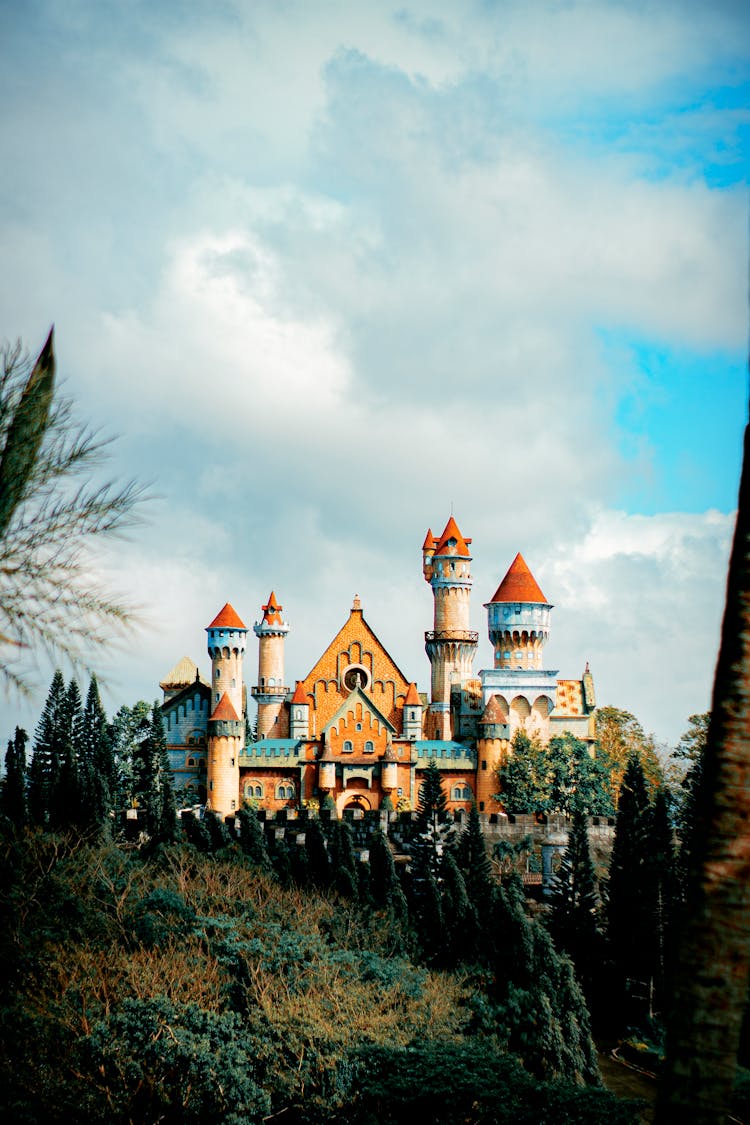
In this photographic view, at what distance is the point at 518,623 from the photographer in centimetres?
7125

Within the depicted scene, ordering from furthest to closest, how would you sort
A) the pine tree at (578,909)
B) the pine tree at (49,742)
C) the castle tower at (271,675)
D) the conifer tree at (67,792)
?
1. the castle tower at (271,675)
2. the pine tree at (49,742)
3. the conifer tree at (67,792)
4. the pine tree at (578,909)

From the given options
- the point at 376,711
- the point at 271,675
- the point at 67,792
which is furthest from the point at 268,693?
the point at 67,792

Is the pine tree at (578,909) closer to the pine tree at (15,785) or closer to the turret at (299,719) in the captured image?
the pine tree at (15,785)

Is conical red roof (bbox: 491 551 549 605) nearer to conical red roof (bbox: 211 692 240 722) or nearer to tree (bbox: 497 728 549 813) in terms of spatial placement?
tree (bbox: 497 728 549 813)

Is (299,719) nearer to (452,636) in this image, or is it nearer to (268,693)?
(268,693)

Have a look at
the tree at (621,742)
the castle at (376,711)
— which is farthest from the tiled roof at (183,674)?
the tree at (621,742)

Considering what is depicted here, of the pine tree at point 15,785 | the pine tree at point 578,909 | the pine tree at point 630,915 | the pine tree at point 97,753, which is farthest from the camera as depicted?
the pine tree at point 97,753

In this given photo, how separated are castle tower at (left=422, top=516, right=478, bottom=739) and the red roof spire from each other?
9061 millimetres

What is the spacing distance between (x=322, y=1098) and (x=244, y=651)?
49209 mm

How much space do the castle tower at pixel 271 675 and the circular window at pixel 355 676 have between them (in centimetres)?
377

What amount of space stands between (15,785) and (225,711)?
1398cm

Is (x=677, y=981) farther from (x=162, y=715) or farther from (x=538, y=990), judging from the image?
(x=162, y=715)

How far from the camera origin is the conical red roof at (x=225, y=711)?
6756 cm

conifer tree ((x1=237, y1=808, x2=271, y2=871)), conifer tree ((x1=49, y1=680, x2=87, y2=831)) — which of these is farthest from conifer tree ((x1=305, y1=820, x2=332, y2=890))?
conifer tree ((x1=49, y1=680, x2=87, y2=831))
